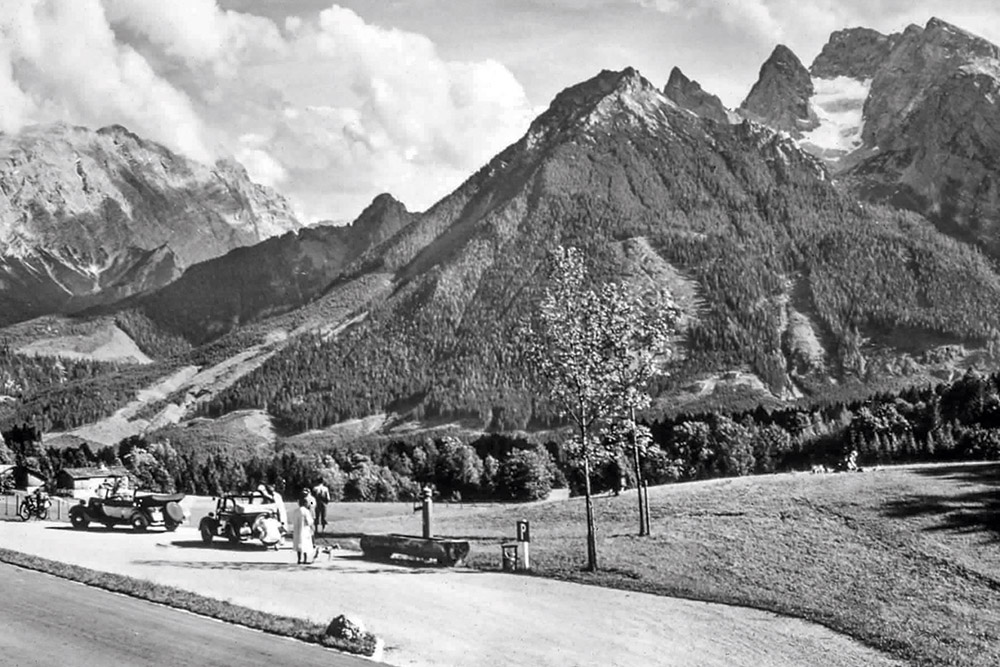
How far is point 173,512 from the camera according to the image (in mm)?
59844

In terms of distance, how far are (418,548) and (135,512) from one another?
67.7 ft

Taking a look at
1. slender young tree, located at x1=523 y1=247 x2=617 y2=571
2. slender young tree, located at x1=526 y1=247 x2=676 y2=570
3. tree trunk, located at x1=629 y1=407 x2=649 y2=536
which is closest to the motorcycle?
slender young tree, located at x1=523 y1=247 x2=617 y2=571

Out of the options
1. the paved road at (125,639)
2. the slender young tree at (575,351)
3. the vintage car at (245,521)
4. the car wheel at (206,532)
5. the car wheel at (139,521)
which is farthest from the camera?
the car wheel at (139,521)

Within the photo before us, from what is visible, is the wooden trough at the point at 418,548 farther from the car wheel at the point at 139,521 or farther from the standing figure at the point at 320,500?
the car wheel at the point at 139,521

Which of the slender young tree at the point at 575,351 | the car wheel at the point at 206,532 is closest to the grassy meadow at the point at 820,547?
the slender young tree at the point at 575,351

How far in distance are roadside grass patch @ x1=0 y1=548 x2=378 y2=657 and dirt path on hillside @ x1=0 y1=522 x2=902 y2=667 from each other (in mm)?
1179

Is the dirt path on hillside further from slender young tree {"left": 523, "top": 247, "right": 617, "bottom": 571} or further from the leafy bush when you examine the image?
the leafy bush

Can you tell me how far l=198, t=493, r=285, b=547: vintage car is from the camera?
5103cm

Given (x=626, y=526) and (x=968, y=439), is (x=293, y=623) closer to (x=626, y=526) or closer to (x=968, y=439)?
(x=626, y=526)

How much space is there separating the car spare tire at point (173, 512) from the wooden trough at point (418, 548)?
15436 mm

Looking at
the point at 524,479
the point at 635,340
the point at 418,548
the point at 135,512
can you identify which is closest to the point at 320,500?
the point at 135,512

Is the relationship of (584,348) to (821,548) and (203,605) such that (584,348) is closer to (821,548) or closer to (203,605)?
(203,605)

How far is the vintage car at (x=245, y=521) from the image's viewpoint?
51031 millimetres

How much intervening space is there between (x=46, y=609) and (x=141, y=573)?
883cm
